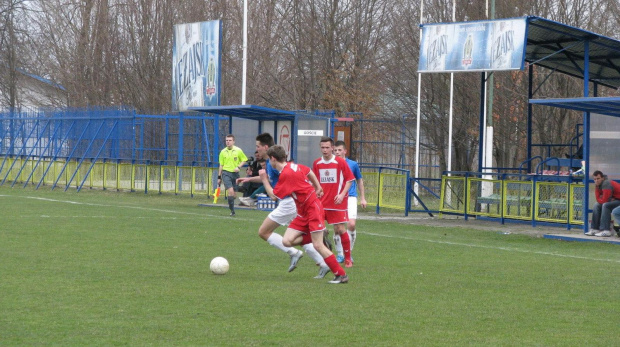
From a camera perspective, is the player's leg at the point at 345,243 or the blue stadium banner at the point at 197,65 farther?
the blue stadium banner at the point at 197,65

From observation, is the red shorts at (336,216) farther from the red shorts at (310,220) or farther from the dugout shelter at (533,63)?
the dugout shelter at (533,63)

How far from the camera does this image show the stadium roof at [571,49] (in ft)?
69.6

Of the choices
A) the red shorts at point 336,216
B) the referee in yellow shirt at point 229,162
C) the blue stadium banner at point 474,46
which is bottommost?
the red shorts at point 336,216

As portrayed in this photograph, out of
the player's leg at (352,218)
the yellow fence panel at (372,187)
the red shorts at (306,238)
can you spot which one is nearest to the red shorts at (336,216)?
the player's leg at (352,218)

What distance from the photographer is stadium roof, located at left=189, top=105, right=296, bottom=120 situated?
24.5 metres

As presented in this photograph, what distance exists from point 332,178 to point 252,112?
1251 cm

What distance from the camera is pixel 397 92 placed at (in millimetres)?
37688

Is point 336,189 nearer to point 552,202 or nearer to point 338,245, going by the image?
point 338,245

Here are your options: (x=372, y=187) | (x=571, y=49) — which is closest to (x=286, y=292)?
(x=571, y=49)

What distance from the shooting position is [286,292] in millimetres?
10297

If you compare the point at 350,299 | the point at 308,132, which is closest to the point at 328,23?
the point at 308,132

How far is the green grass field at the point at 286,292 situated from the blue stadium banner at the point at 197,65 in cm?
1157

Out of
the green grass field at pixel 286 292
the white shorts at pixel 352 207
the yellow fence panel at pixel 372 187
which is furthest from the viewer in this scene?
the yellow fence panel at pixel 372 187

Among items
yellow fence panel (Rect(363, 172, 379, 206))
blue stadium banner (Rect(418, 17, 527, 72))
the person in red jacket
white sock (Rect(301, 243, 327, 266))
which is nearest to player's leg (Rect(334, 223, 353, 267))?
white sock (Rect(301, 243, 327, 266))
